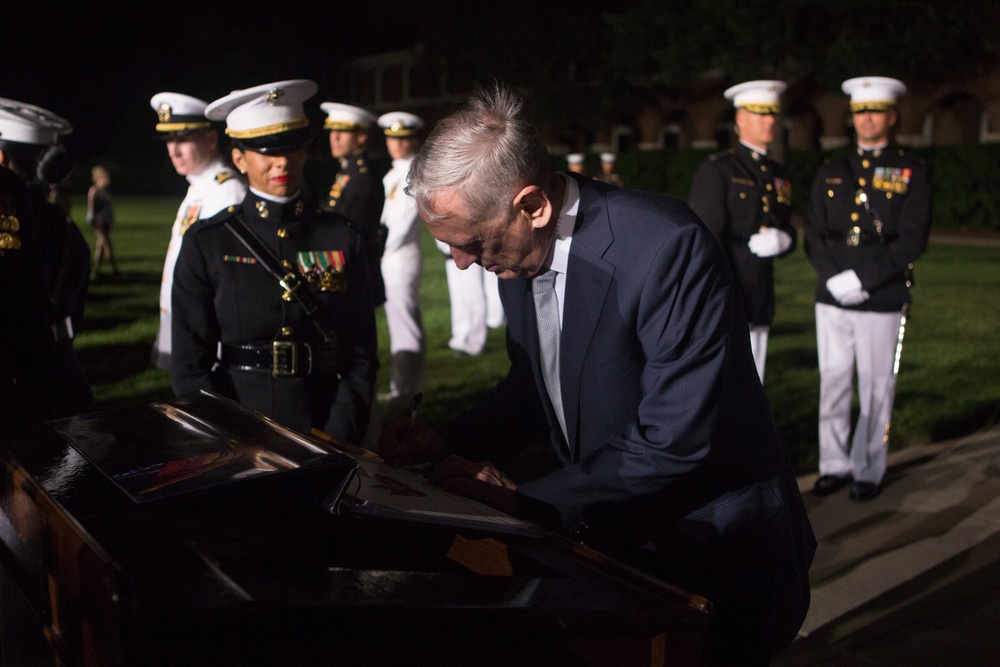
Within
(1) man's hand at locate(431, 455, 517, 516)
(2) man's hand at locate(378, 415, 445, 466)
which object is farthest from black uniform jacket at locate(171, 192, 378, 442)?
(1) man's hand at locate(431, 455, 517, 516)

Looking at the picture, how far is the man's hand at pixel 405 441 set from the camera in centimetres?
208

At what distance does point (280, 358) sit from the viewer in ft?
11.2

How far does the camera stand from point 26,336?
126 inches

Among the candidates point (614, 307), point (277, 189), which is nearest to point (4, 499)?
point (614, 307)

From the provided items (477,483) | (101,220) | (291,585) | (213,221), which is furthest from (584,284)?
(101,220)

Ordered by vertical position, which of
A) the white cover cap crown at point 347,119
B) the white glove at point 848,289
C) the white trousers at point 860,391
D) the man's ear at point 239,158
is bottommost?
the white trousers at point 860,391

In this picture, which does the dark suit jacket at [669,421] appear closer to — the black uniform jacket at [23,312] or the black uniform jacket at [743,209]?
the black uniform jacket at [23,312]

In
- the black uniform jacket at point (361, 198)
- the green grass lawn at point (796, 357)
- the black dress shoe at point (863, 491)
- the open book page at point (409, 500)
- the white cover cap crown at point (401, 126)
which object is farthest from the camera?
the white cover cap crown at point (401, 126)

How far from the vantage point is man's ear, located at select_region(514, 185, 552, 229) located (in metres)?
1.78

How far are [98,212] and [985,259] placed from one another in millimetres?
15784

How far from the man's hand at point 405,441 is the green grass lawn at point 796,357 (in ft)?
12.6

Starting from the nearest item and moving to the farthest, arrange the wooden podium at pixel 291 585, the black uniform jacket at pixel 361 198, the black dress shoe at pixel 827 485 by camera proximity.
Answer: the wooden podium at pixel 291 585
the black dress shoe at pixel 827 485
the black uniform jacket at pixel 361 198

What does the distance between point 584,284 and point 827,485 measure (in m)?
3.85

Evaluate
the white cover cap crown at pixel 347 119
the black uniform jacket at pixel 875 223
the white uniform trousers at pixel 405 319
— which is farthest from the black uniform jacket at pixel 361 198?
the black uniform jacket at pixel 875 223
